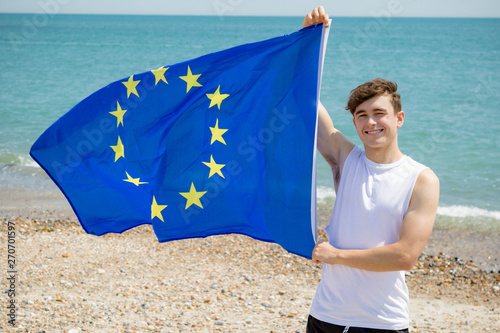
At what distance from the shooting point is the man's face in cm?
293

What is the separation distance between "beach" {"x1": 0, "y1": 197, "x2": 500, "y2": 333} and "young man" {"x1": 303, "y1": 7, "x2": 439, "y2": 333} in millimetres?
2967

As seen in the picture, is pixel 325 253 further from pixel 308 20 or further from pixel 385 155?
pixel 308 20

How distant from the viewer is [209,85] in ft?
13.3

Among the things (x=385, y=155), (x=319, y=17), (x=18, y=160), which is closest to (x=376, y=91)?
(x=385, y=155)

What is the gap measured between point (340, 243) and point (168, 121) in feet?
5.80

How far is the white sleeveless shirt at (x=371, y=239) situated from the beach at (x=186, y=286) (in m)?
2.95

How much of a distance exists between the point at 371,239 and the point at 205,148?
1575mm

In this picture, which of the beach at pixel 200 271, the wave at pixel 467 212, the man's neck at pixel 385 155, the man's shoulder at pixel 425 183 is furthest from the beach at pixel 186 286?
the man's shoulder at pixel 425 183

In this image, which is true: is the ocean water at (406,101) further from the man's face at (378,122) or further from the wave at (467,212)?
the man's face at (378,122)

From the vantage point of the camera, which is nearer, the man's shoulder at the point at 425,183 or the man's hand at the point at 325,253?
the man's shoulder at the point at 425,183

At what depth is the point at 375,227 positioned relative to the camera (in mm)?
2902

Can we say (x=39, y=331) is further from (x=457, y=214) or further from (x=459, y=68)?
(x=459, y=68)

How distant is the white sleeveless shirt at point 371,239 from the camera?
9.43 ft

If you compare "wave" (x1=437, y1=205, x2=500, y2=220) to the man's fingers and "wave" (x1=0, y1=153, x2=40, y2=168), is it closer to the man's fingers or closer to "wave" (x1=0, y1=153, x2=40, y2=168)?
the man's fingers
